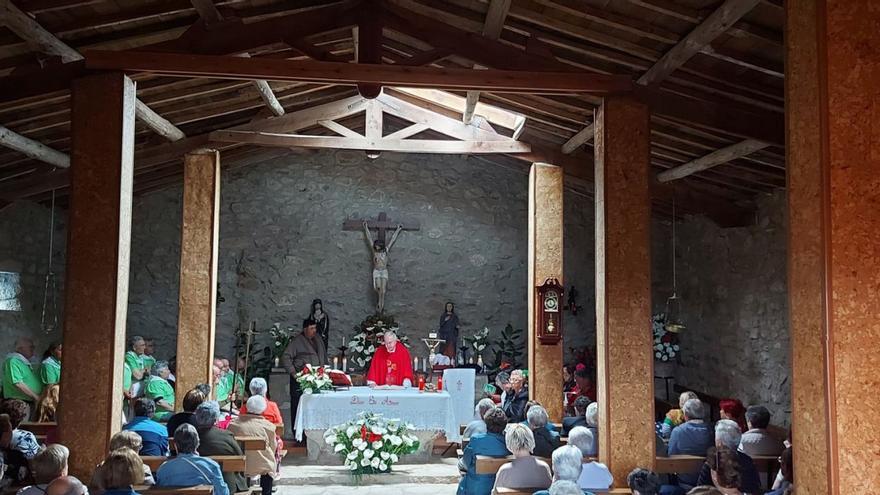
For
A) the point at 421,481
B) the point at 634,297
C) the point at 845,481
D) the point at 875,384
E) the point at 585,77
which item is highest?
the point at 585,77

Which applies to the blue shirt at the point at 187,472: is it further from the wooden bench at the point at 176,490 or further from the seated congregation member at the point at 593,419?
the seated congregation member at the point at 593,419

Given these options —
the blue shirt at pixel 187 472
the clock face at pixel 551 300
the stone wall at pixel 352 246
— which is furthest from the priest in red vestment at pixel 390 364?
the blue shirt at pixel 187 472

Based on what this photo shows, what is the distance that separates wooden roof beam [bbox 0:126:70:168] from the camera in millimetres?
8443

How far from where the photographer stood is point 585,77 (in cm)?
690

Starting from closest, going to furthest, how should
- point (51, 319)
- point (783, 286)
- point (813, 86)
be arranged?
point (813, 86), point (783, 286), point (51, 319)

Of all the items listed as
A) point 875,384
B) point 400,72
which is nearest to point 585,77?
point 400,72

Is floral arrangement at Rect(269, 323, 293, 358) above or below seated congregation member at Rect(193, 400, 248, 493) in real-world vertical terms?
above

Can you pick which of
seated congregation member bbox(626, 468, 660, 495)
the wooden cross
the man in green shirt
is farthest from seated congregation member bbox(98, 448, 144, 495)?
the wooden cross

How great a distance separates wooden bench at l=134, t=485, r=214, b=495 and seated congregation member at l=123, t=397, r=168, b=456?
3.61 feet

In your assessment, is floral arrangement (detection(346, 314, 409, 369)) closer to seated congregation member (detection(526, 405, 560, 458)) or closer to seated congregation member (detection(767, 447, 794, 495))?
seated congregation member (detection(526, 405, 560, 458))

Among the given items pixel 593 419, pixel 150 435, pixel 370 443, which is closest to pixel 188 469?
pixel 150 435

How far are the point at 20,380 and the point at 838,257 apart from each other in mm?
8750

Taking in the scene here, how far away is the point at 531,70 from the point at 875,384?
4478 millimetres

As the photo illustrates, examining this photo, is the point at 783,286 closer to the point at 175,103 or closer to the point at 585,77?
the point at 585,77
